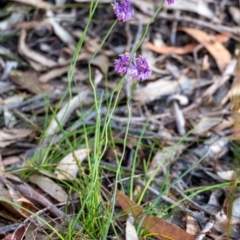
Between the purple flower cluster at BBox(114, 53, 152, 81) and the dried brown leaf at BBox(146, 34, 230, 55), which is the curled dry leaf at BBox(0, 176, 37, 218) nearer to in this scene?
the purple flower cluster at BBox(114, 53, 152, 81)

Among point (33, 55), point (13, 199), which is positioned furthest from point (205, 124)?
point (13, 199)

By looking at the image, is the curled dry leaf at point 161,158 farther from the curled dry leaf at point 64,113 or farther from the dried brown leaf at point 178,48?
the dried brown leaf at point 178,48

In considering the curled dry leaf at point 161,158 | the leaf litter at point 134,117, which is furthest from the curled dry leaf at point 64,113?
the curled dry leaf at point 161,158

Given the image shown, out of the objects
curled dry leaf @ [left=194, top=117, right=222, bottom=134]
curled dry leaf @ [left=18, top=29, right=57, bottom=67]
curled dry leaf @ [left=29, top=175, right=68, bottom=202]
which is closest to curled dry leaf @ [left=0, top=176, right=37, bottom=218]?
curled dry leaf @ [left=29, top=175, right=68, bottom=202]

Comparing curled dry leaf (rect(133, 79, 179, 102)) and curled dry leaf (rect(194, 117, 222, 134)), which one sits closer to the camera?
curled dry leaf (rect(194, 117, 222, 134))

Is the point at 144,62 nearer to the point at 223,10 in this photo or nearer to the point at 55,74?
the point at 55,74

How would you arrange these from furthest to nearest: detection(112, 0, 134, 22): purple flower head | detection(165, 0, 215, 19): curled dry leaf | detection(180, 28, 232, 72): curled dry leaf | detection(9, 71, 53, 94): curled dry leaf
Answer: detection(165, 0, 215, 19): curled dry leaf → detection(180, 28, 232, 72): curled dry leaf → detection(9, 71, 53, 94): curled dry leaf → detection(112, 0, 134, 22): purple flower head

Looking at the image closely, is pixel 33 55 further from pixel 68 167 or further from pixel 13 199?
pixel 13 199
